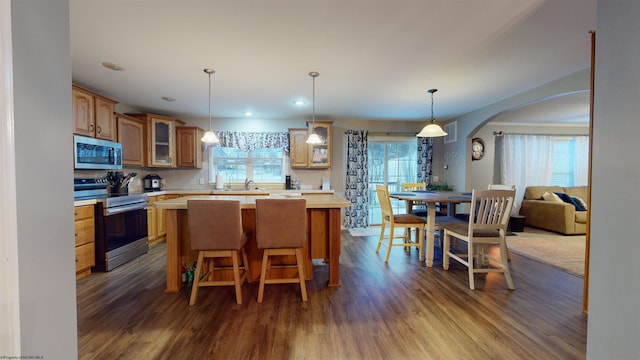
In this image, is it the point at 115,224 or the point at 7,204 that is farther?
the point at 115,224

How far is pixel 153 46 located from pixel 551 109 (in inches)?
236

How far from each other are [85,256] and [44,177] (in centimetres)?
269

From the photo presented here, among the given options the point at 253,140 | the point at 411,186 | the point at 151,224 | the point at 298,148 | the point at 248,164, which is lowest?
the point at 151,224

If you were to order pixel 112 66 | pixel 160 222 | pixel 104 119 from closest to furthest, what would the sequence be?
1. pixel 112 66
2. pixel 104 119
3. pixel 160 222

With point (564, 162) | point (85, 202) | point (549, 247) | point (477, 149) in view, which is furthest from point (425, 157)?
point (85, 202)

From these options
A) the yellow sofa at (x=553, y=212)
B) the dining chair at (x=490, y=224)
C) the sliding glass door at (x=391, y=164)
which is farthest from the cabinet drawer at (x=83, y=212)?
the yellow sofa at (x=553, y=212)

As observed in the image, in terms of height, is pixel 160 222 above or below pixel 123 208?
below

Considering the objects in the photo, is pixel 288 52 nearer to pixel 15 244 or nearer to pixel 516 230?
pixel 15 244

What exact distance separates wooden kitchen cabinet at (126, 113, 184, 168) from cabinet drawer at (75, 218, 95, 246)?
66.0 inches

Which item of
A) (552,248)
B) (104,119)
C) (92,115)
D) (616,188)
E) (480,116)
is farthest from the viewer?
(480,116)

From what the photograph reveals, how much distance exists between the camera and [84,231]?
8.83ft

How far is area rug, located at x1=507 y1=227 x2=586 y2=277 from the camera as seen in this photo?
9.84ft

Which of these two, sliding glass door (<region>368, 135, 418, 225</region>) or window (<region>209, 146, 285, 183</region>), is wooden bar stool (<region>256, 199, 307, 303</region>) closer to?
window (<region>209, 146, 285, 183</region>)

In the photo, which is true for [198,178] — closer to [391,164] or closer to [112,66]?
[112,66]
